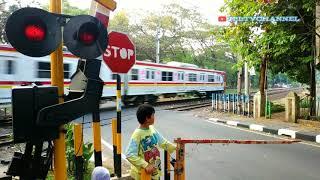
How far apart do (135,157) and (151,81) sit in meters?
21.1

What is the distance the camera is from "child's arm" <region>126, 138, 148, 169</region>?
154 inches

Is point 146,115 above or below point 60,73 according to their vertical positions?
below

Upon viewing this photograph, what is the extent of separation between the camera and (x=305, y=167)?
7.40 m

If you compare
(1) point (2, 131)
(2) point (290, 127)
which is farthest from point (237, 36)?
(1) point (2, 131)

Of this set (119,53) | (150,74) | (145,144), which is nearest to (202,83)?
(150,74)

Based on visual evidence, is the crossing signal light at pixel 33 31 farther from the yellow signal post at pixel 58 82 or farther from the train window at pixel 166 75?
the train window at pixel 166 75

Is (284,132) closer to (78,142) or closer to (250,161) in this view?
(250,161)

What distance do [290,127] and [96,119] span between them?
992cm

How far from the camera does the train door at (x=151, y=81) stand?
24.6 metres

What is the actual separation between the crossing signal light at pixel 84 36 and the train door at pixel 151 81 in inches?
815

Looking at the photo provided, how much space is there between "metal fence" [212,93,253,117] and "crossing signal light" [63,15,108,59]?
14.3 meters

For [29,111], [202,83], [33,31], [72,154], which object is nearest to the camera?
[29,111]

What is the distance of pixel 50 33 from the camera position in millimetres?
3451

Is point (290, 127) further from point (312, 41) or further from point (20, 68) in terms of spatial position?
point (20, 68)
